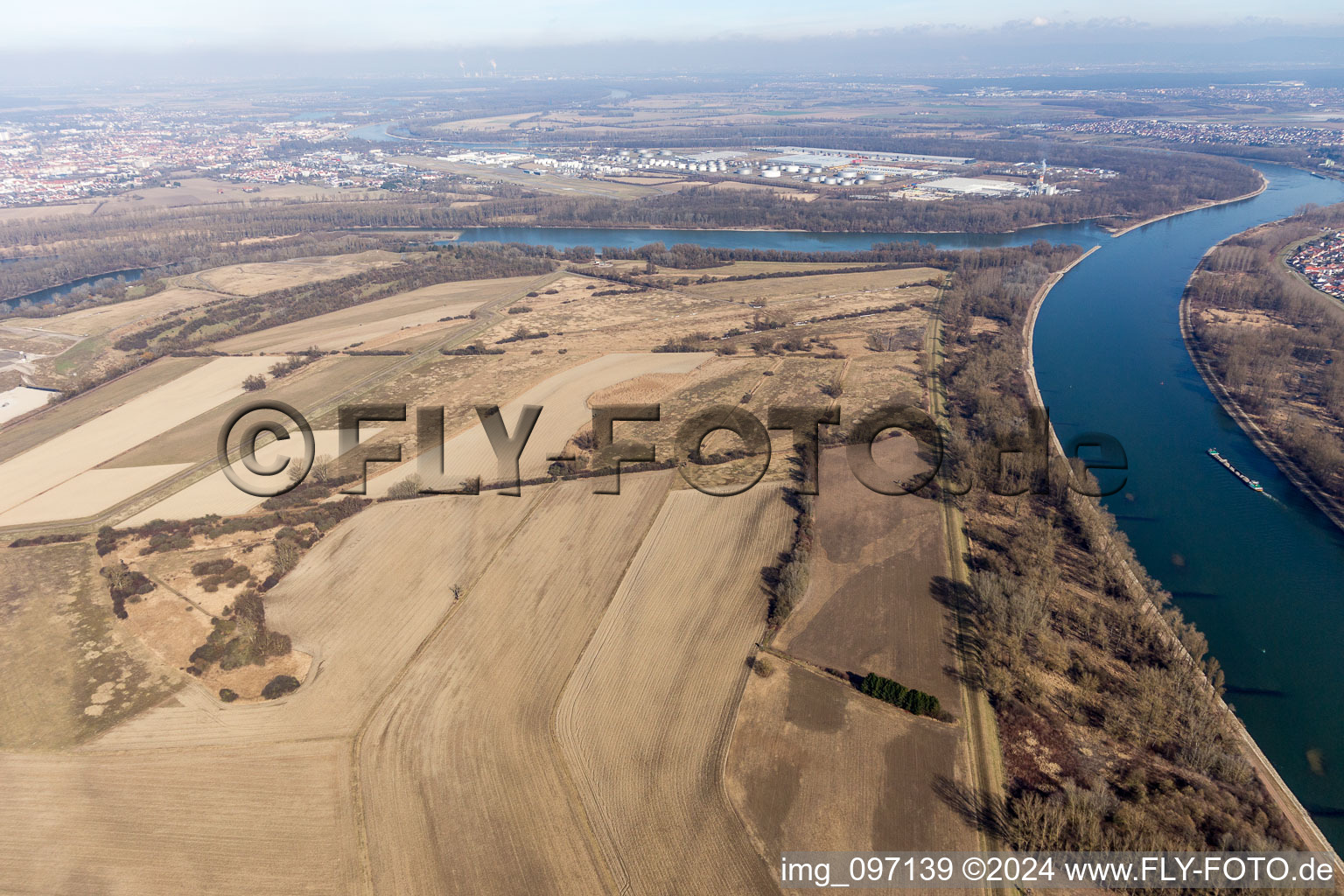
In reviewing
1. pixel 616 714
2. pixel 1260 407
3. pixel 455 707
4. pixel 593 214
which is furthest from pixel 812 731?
pixel 593 214

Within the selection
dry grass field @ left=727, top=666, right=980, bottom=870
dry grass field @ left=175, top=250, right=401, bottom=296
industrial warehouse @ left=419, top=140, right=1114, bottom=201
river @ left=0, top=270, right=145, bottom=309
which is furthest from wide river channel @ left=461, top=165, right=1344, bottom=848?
river @ left=0, top=270, right=145, bottom=309

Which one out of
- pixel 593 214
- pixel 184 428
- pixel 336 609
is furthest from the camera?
pixel 593 214

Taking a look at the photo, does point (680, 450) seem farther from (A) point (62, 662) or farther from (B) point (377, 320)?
(B) point (377, 320)

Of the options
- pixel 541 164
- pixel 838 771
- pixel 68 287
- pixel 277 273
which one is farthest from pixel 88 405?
pixel 541 164

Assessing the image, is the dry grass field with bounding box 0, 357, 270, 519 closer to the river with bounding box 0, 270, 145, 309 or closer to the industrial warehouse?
the river with bounding box 0, 270, 145, 309

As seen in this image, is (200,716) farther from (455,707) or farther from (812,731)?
(812,731)

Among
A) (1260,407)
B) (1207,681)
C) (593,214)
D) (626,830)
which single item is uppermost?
(593,214)

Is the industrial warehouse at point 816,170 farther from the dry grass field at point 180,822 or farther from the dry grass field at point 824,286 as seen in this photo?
the dry grass field at point 180,822
